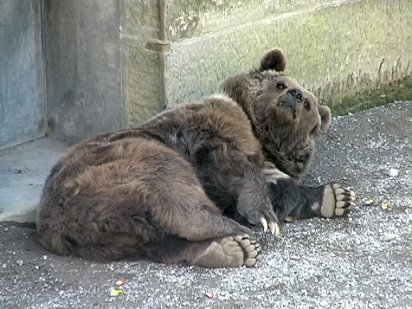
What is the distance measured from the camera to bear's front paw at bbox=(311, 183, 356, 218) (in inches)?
219

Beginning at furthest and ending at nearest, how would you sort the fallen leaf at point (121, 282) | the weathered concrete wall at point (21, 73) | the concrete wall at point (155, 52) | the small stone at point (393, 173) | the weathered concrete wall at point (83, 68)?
the weathered concrete wall at point (21, 73) < the small stone at point (393, 173) < the weathered concrete wall at point (83, 68) < the concrete wall at point (155, 52) < the fallen leaf at point (121, 282)

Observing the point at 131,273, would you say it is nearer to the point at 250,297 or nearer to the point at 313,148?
the point at 250,297

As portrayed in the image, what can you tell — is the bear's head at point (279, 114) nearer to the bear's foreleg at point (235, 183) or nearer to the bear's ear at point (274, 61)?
the bear's ear at point (274, 61)

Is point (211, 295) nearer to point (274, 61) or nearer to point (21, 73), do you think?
point (274, 61)

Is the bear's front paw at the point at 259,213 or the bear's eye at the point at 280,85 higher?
the bear's eye at the point at 280,85

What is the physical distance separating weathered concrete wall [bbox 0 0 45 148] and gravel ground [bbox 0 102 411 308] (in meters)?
1.22

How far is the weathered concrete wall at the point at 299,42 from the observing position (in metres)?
6.10

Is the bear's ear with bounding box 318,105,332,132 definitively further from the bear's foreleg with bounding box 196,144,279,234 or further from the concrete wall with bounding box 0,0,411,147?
the bear's foreleg with bounding box 196,144,279,234

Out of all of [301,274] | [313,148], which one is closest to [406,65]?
[313,148]

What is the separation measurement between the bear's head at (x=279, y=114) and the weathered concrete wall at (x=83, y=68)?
0.74 m

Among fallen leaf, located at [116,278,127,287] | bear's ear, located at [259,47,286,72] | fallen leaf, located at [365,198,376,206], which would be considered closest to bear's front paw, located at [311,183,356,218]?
fallen leaf, located at [365,198,376,206]

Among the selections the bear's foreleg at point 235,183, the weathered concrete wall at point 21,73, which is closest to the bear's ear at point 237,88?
the bear's foreleg at point 235,183

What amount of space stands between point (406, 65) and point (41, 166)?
120 inches

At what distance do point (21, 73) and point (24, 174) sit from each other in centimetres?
77
